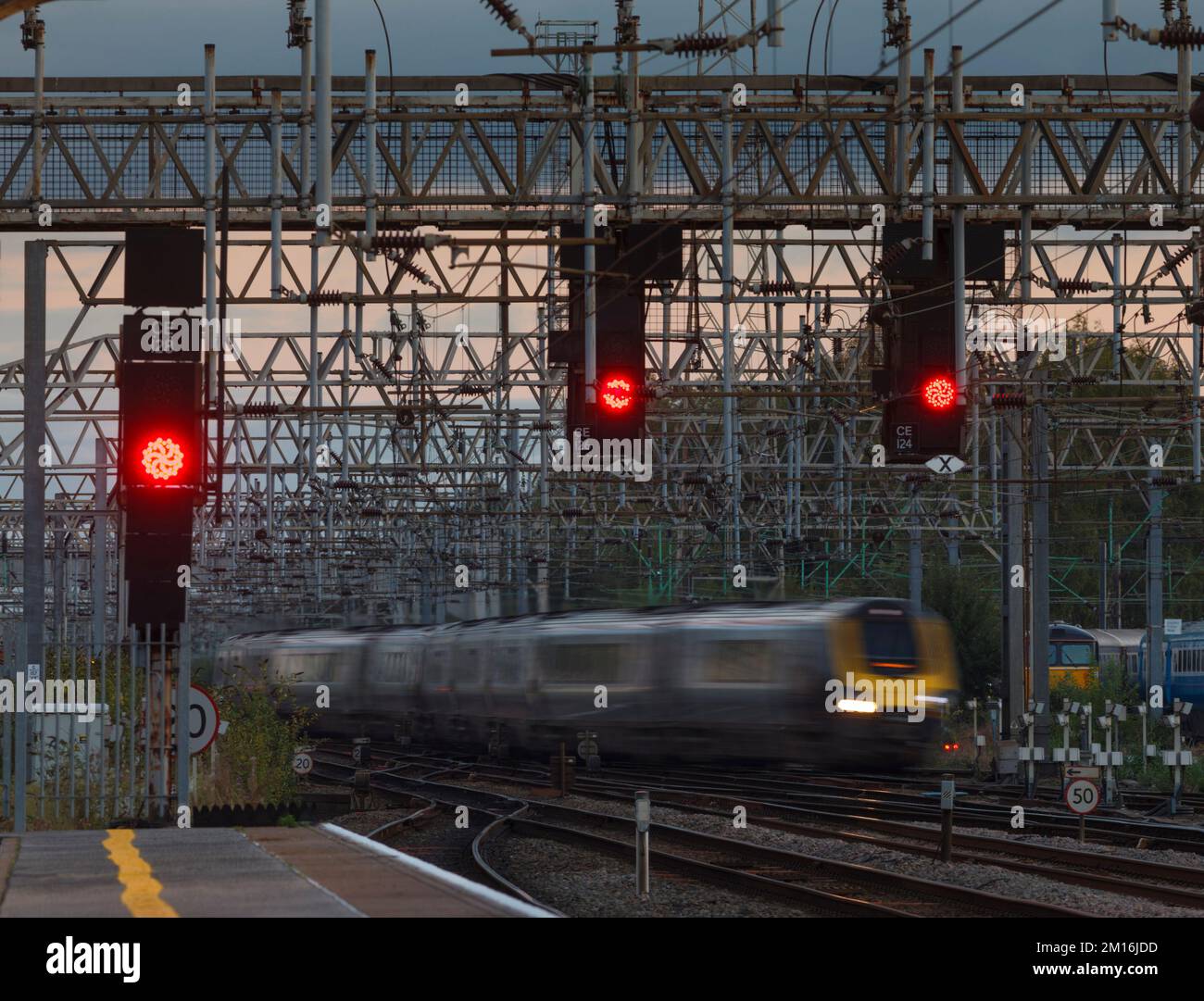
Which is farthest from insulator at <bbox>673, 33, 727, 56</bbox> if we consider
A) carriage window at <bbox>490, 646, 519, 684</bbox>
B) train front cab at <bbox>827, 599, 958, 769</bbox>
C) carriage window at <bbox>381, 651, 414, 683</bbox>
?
carriage window at <bbox>381, 651, 414, 683</bbox>

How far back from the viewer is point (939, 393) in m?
19.5

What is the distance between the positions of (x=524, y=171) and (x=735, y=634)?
988 centimetres

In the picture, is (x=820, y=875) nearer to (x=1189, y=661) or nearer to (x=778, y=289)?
(x=778, y=289)

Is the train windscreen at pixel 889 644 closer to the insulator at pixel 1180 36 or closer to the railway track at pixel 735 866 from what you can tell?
the railway track at pixel 735 866

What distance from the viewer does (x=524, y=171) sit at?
870 inches

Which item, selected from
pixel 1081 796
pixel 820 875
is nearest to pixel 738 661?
pixel 1081 796

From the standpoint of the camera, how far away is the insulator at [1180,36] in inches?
676

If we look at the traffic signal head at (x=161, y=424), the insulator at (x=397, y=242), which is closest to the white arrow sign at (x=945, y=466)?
the insulator at (x=397, y=242)

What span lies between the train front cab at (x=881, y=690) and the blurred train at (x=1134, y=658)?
67.0ft

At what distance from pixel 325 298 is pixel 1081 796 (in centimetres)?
977

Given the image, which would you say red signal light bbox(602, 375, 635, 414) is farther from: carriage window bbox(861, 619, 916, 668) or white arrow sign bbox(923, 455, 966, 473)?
white arrow sign bbox(923, 455, 966, 473)
